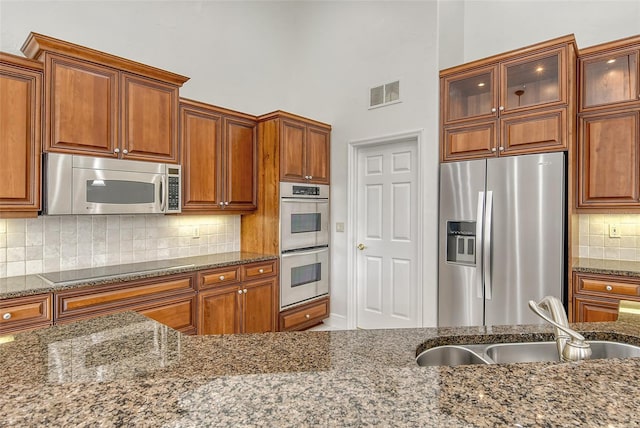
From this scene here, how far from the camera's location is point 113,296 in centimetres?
247

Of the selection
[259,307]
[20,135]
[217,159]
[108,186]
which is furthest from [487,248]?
[20,135]

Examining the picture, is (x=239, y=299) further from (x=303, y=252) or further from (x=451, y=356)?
(x=451, y=356)

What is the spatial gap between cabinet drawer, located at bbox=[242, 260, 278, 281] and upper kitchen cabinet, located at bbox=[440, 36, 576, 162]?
202cm

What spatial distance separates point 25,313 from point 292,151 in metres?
2.54

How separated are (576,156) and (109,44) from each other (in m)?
4.14

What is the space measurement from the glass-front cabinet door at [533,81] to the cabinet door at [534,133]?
10 cm

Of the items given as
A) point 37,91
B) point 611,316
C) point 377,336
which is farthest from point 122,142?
point 611,316

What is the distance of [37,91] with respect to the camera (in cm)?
231

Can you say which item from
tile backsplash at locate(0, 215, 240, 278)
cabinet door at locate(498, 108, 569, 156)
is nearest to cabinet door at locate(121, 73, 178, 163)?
tile backsplash at locate(0, 215, 240, 278)

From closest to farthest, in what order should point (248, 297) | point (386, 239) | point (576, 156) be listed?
point (576, 156)
point (248, 297)
point (386, 239)

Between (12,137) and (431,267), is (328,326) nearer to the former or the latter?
(431,267)

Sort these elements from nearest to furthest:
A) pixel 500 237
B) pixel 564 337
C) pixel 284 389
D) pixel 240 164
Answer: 1. pixel 284 389
2. pixel 564 337
3. pixel 500 237
4. pixel 240 164

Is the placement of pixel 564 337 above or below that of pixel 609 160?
below

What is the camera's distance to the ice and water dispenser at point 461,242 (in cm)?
311
